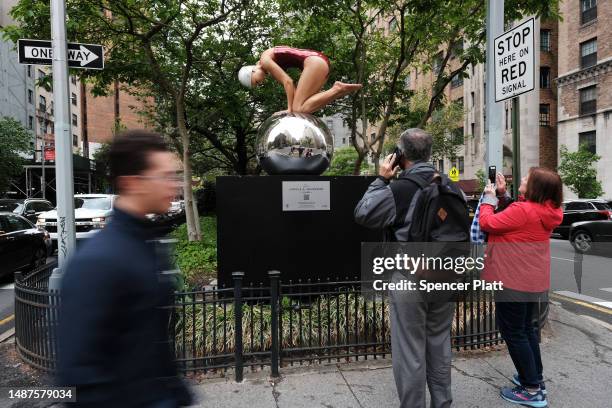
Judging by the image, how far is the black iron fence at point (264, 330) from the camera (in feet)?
14.2

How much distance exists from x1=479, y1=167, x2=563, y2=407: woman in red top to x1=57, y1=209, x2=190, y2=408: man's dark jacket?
9.26ft

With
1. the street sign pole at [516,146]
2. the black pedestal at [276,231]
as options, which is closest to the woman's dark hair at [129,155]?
the black pedestal at [276,231]

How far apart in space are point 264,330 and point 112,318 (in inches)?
133

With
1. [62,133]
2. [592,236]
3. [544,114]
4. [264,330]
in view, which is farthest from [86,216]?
[544,114]

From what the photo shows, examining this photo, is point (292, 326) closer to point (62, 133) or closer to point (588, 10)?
point (62, 133)

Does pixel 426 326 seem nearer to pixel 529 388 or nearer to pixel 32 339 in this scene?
pixel 529 388

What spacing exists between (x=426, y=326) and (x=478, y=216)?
1.15 metres

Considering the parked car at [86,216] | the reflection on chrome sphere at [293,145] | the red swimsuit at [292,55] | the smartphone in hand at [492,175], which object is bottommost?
the parked car at [86,216]

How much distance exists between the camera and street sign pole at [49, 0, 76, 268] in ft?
18.4

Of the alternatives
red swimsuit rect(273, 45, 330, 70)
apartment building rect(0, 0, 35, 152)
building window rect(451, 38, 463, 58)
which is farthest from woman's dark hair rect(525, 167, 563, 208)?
apartment building rect(0, 0, 35, 152)

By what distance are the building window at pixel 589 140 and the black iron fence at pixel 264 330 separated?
28.4 m

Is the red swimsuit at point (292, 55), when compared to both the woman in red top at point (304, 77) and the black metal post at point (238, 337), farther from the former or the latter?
the black metal post at point (238, 337)

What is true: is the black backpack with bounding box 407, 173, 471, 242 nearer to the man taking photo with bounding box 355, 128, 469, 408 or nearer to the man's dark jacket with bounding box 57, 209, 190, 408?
the man taking photo with bounding box 355, 128, 469, 408

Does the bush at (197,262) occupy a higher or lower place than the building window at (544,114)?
lower
